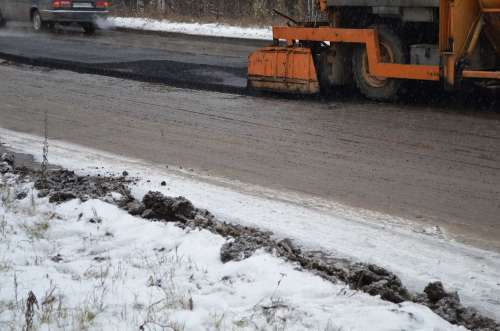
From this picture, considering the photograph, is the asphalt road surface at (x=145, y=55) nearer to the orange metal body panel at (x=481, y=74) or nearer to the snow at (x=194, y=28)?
the snow at (x=194, y=28)

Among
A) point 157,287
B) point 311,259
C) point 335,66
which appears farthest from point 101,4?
point 157,287

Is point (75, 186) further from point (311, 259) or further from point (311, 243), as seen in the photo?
point (311, 259)

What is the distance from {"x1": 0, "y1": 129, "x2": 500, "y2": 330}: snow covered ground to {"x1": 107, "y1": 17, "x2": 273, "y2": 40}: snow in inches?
546

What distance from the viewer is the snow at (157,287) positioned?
420cm

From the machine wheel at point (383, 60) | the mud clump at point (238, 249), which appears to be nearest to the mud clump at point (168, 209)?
the mud clump at point (238, 249)

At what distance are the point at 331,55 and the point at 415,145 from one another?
3.62 meters

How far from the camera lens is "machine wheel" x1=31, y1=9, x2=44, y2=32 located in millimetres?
24656

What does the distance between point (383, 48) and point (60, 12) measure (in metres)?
15.3

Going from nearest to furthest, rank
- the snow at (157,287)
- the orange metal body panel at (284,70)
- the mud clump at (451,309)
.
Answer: the snow at (157,287)
the mud clump at (451,309)
the orange metal body panel at (284,70)

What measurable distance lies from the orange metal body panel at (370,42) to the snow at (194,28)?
856cm

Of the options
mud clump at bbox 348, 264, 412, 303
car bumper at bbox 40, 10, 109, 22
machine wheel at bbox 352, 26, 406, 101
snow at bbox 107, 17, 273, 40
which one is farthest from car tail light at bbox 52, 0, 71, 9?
mud clump at bbox 348, 264, 412, 303

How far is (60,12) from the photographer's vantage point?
24.1 metres

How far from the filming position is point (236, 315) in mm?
4293

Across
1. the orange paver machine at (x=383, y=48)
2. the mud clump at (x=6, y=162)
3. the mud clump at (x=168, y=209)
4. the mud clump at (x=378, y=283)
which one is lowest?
the mud clump at (x=378, y=283)
